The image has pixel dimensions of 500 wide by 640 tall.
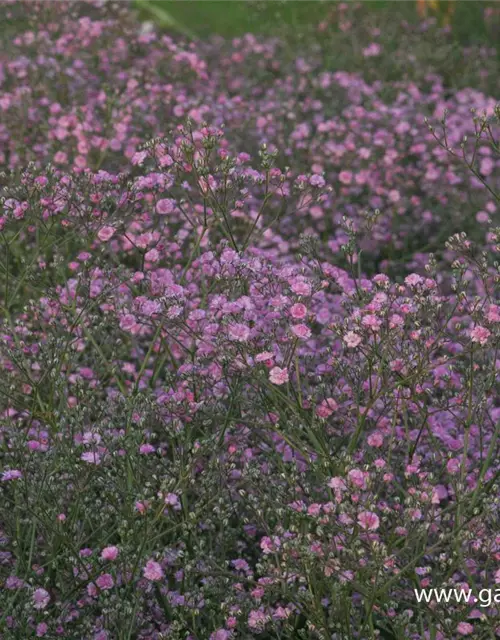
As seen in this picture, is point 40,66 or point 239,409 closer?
point 239,409

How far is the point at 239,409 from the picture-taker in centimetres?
423

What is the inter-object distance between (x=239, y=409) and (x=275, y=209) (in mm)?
3562

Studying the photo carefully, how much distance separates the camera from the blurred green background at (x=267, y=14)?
40.3 ft

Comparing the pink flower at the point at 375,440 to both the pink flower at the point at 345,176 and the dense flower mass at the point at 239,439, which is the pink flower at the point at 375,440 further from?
the pink flower at the point at 345,176

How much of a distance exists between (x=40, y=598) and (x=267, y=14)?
10659mm

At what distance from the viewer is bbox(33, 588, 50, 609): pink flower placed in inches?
139

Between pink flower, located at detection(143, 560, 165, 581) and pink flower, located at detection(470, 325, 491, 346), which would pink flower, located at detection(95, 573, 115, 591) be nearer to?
pink flower, located at detection(143, 560, 165, 581)

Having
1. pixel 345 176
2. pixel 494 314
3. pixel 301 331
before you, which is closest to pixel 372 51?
pixel 345 176

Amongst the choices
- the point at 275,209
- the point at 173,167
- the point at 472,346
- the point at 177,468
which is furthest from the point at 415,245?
the point at 177,468

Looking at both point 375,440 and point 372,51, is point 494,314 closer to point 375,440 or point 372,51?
point 375,440

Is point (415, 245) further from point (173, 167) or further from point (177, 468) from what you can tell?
point (177, 468)

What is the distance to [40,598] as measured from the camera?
141 inches

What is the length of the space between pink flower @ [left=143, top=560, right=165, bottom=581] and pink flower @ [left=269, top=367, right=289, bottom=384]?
2.51ft

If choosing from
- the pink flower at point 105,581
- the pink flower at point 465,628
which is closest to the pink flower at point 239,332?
the pink flower at point 105,581
